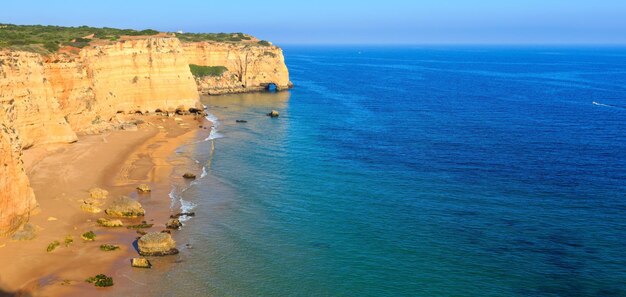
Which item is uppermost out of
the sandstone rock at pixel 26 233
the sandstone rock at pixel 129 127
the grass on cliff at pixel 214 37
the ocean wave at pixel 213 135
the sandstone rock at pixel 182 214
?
the grass on cliff at pixel 214 37

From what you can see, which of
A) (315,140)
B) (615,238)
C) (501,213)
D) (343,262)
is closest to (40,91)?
(315,140)

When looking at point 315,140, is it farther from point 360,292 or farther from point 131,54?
point 360,292

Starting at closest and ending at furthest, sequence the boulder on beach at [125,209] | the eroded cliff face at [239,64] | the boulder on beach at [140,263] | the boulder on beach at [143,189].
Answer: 1. the boulder on beach at [140,263]
2. the boulder on beach at [125,209]
3. the boulder on beach at [143,189]
4. the eroded cliff face at [239,64]

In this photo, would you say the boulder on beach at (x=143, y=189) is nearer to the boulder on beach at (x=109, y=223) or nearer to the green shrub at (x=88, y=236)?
the boulder on beach at (x=109, y=223)

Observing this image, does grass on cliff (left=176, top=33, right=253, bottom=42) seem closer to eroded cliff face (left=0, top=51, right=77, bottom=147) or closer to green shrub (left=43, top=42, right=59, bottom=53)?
green shrub (left=43, top=42, right=59, bottom=53)

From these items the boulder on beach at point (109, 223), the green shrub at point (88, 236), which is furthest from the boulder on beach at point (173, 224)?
the green shrub at point (88, 236)

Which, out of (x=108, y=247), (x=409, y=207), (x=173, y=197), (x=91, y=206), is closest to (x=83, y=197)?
(x=91, y=206)
